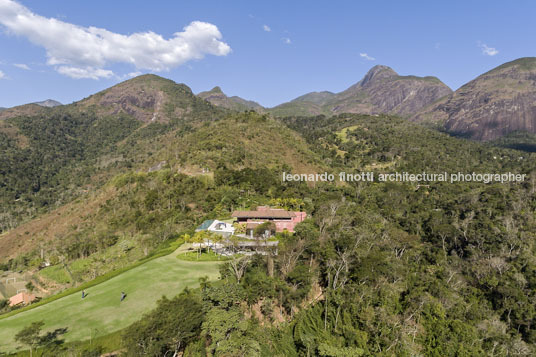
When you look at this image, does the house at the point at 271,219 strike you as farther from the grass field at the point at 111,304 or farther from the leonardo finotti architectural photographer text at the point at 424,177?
the leonardo finotti architectural photographer text at the point at 424,177

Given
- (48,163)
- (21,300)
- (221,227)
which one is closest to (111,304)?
(21,300)

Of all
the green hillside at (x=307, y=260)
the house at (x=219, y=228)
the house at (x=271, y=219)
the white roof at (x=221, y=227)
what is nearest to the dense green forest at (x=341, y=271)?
the green hillside at (x=307, y=260)

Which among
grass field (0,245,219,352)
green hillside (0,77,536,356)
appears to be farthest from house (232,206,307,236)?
grass field (0,245,219,352)

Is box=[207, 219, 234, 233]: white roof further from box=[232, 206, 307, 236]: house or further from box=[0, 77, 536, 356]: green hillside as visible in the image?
box=[0, 77, 536, 356]: green hillside

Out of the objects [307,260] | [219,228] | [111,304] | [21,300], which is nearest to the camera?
[111,304]

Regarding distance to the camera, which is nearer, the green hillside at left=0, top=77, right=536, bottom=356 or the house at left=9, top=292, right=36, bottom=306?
Result: the green hillside at left=0, top=77, right=536, bottom=356

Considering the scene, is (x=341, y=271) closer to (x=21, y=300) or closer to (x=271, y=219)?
(x=271, y=219)

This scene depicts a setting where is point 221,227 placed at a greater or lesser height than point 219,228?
greater

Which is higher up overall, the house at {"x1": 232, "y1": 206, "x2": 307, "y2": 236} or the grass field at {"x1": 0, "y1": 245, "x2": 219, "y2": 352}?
the house at {"x1": 232, "y1": 206, "x2": 307, "y2": 236}
